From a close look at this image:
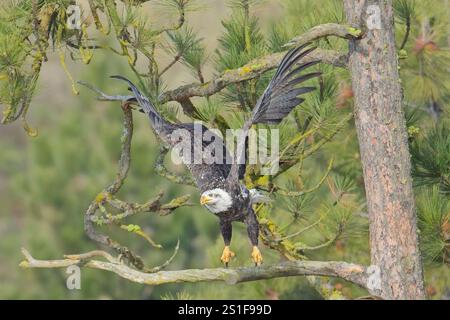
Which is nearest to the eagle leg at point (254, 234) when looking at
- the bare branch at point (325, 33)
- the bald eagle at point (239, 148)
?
the bald eagle at point (239, 148)

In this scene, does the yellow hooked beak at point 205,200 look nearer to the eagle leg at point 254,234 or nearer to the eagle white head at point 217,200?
the eagle white head at point 217,200

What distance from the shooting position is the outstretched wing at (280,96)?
3590 millimetres

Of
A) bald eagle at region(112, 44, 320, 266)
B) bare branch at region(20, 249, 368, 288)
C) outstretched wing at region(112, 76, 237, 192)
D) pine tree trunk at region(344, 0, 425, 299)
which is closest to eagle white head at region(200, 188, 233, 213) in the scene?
bald eagle at region(112, 44, 320, 266)

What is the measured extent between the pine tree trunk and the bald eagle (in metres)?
0.24

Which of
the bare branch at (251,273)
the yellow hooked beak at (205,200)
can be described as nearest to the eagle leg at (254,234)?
the bare branch at (251,273)

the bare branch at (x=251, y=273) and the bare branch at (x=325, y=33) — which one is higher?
the bare branch at (x=325, y=33)

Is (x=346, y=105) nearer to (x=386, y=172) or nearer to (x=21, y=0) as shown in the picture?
(x=386, y=172)

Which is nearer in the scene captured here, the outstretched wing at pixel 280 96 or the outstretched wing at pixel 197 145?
the outstretched wing at pixel 280 96

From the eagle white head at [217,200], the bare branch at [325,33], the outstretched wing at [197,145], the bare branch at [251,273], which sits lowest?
the bare branch at [251,273]

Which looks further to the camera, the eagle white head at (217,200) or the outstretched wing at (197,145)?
the outstretched wing at (197,145)

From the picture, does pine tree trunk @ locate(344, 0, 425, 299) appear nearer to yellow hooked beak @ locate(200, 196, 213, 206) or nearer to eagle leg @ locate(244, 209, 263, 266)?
eagle leg @ locate(244, 209, 263, 266)

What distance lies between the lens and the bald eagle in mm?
3611

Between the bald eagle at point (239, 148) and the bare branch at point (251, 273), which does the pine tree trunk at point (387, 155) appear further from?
the bald eagle at point (239, 148)
